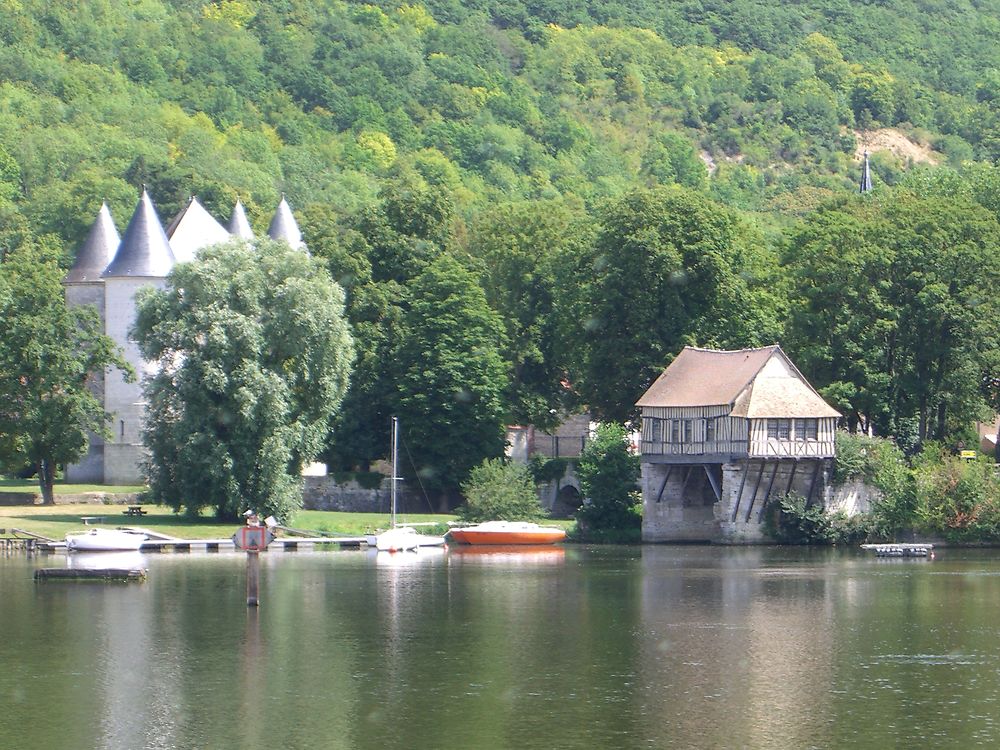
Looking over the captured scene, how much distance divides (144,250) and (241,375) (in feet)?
45.8

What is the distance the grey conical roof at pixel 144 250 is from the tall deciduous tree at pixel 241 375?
834 cm

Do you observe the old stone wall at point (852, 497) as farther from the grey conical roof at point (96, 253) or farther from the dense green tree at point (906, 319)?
the grey conical roof at point (96, 253)

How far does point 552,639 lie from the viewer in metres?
37.6

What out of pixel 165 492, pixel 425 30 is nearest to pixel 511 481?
pixel 165 492

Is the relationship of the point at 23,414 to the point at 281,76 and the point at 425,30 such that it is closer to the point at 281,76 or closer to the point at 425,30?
the point at 281,76

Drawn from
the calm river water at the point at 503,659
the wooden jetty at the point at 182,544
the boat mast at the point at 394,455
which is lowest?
the calm river water at the point at 503,659

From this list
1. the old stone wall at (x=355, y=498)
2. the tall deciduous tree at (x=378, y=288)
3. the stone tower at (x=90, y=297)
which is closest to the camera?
the old stone wall at (x=355, y=498)

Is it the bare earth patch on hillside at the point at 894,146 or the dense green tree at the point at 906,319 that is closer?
the dense green tree at the point at 906,319

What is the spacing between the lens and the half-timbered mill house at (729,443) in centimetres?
6338

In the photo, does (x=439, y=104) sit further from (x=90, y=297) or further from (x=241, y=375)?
(x=241, y=375)

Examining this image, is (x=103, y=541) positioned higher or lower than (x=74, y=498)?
lower

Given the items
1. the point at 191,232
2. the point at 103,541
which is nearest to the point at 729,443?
the point at 103,541

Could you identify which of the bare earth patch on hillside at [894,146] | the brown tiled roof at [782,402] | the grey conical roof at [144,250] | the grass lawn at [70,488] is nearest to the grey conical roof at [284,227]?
the grey conical roof at [144,250]

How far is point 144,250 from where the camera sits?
72.9m
